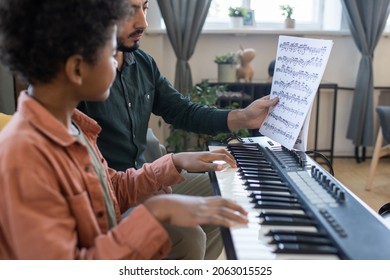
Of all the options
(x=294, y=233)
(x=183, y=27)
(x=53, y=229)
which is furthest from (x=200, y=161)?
(x=183, y=27)

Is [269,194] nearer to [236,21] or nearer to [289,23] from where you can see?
[236,21]

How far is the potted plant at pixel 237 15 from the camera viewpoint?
145 inches

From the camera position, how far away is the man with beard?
1.42 metres

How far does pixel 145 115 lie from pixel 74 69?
0.82m

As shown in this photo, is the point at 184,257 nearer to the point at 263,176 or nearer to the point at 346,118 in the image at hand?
the point at 263,176

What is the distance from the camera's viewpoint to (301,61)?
1.24 metres

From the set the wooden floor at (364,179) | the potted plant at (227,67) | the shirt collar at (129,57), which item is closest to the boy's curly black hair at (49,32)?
the shirt collar at (129,57)

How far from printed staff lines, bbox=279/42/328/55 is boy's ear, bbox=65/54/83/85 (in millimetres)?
661

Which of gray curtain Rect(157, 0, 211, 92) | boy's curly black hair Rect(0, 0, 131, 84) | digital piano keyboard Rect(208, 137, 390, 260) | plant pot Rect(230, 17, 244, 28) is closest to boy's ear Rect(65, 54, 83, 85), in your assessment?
boy's curly black hair Rect(0, 0, 131, 84)

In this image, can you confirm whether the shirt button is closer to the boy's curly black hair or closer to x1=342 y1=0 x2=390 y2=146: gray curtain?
the boy's curly black hair

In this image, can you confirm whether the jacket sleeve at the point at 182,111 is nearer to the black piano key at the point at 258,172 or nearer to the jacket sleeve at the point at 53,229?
the black piano key at the point at 258,172

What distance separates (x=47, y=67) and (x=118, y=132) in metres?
0.72

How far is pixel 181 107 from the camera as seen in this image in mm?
1693
